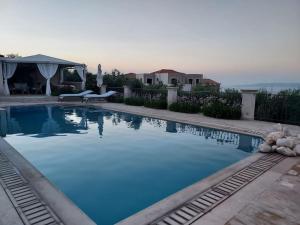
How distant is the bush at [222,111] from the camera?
988 centimetres

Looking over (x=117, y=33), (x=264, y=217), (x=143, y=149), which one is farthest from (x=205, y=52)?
(x=264, y=217)

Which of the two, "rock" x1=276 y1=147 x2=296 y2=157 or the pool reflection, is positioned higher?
"rock" x1=276 y1=147 x2=296 y2=157

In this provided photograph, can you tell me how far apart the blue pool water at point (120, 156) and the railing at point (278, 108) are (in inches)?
119

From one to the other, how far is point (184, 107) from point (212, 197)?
8935mm

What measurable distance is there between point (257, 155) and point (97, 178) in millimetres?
3678

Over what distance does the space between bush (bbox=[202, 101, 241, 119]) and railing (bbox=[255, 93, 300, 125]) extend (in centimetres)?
88

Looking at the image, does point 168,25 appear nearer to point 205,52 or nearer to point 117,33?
point 117,33

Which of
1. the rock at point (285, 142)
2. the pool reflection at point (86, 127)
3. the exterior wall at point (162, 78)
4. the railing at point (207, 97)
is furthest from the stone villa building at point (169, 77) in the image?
the rock at point (285, 142)

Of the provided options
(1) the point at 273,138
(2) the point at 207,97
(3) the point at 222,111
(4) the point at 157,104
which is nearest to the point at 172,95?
(4) the point at 157,104

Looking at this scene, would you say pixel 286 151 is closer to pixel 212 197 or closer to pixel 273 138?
pixel 273 138

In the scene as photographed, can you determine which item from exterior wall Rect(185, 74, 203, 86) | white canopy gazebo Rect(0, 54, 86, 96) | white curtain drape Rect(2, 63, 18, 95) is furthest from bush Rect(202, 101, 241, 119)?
exterior wall Rect(185, 74, 203, 86)

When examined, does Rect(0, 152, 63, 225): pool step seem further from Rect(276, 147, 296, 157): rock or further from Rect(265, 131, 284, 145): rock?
Rect(265, 131, 284, 145): rock

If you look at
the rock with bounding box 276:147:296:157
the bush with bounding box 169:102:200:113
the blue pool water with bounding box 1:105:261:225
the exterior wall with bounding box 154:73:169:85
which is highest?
the exterior wall with bounding box 154:73:169:85

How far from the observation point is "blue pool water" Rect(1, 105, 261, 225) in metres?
3.57
